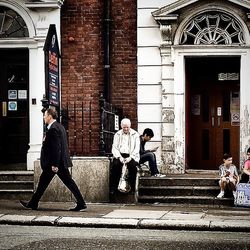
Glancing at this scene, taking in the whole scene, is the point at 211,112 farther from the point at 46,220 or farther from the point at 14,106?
the point at 46,220

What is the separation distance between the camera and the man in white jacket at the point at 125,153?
569 inches

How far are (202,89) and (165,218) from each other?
630 cm

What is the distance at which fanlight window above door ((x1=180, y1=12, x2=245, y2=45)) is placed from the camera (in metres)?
16.7

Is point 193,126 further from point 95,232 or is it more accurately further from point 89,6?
Result: point 95,232

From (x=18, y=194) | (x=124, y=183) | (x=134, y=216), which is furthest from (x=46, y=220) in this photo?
(x=18, y=194)

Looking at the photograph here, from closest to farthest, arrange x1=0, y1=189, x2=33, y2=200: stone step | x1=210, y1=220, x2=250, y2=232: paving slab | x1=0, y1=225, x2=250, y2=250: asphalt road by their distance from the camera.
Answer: x1=0, y1=225, x2=250, y2=250: asphalt road, x1=210, y1=220, x2=250, y2=232: paving slab, x1=0, y1=189, x2=33, y2=200: stone step

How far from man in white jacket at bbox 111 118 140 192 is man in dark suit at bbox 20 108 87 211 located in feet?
5.07

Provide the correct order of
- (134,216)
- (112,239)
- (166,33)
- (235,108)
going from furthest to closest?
(235,108) → (166,33) → (134,216) → (112,239)

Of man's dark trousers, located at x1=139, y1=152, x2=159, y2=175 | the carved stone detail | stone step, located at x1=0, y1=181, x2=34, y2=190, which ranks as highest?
the carved stone detail

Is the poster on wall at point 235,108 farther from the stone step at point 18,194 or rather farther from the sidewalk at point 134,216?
the stone step at point 18,194

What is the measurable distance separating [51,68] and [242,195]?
4.44 meters

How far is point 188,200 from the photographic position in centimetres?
1469

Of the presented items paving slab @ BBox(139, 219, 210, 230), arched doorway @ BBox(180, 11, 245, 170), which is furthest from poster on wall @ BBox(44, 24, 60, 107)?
paving slab @ BBox(139, 219, 210, 230)

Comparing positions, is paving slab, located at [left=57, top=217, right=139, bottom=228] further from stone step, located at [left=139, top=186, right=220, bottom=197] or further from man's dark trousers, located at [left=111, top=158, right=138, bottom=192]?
stone step, located at [left=139, top=186, right=220, bottom=197]
